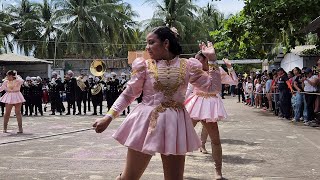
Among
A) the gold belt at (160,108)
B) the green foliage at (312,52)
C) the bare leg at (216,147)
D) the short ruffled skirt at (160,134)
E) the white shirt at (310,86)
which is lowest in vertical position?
the bare leg at (216,147)

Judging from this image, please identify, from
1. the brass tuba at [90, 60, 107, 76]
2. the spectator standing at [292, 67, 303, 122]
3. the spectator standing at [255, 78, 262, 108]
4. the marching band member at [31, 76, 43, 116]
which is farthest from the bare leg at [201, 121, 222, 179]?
the brass tuba at [90, 60, 107, 76]

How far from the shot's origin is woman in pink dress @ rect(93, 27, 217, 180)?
3.52 m

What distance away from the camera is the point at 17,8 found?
4647 centimetres

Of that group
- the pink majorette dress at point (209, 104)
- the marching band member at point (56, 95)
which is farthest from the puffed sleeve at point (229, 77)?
the marching band member at point (56, 95)

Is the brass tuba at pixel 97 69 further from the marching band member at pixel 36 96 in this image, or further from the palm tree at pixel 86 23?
the palm tree at pixel 86 23

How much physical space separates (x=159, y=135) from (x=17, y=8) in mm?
46607

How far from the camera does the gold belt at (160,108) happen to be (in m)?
3.55

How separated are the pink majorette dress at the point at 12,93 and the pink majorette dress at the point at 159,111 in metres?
8.64

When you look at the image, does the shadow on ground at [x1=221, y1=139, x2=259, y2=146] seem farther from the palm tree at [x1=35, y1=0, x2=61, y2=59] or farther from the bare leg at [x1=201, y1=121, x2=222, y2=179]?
the palm tree at [x1=35, y1=0, x2=61, y2=59]

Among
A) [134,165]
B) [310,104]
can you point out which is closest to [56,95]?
[310,104]

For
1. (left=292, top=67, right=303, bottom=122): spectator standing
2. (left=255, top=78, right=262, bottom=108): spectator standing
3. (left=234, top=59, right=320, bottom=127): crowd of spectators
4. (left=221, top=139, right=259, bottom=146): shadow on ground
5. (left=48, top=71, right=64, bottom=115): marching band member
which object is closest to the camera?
(left=221, top=139, right=259, bottom=146): shadow on ground

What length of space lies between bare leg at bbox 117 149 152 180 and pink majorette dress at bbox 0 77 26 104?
8.73m

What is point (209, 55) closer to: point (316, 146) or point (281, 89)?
point (316, 146)

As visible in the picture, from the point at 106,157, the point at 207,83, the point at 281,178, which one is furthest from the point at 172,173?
the point at 106,157
